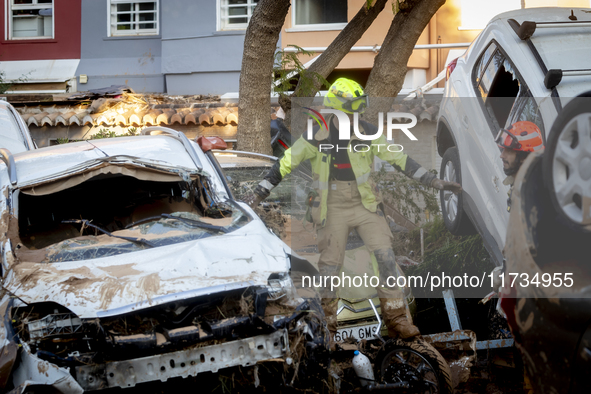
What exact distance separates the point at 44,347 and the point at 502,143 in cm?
286

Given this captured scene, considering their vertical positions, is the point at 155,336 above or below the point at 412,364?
above

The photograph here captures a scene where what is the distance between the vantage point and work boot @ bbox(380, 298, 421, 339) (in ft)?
13.1

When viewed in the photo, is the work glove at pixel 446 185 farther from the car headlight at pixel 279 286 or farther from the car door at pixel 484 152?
the car headlight at pixel 279 286

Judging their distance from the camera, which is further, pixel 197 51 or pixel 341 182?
pixel 197 51

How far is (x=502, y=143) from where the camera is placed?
3496 millimetres

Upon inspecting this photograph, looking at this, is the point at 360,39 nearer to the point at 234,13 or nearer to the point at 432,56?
the point at 432,56

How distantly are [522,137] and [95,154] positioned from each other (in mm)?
3021

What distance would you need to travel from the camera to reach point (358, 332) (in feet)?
14.1

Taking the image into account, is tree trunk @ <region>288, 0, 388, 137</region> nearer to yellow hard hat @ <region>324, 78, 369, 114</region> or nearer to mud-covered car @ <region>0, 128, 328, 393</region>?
yellow hard hat @ <region>324, 78, 369, 114</region>

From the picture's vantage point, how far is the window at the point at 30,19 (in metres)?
14.1

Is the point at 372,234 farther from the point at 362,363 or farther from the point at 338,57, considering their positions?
the point at 338,57

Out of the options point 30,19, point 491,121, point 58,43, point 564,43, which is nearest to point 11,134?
point 491,121

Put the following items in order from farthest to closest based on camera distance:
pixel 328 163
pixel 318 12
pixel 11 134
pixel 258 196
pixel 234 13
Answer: pixel 234 13, pixel 318 12, pixel 11 134, pixel 258 196, pixel 328 163

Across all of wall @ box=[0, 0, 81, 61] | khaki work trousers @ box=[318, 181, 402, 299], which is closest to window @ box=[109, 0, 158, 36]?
wall @ box=[0, 0, 81, 61]
